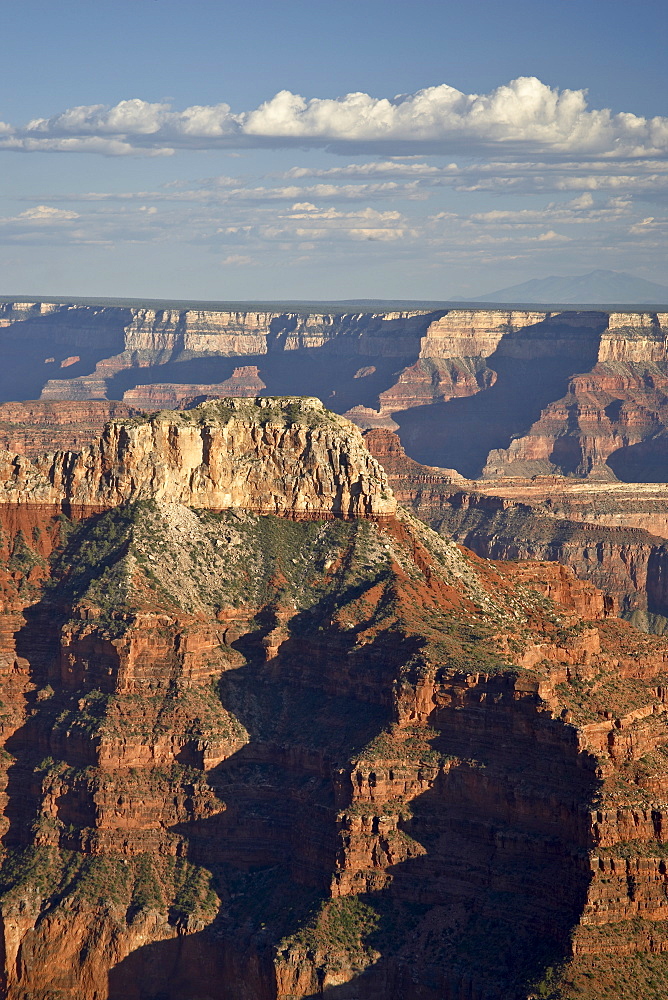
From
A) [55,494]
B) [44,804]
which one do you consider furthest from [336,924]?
[55,494]

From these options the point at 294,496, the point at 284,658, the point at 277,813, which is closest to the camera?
the point at 277,813

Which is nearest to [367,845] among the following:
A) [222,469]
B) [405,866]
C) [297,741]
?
[405,866]

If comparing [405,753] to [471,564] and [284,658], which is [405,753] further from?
[471,564]

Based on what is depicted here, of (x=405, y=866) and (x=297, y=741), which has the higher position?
(x=297, y=741)

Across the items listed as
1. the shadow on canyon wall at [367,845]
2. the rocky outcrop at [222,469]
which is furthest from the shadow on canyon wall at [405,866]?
the rocky outcrop at [222,469]

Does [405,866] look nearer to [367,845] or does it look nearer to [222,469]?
[367,845]

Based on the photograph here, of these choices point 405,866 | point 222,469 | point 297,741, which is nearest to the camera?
point 405,866

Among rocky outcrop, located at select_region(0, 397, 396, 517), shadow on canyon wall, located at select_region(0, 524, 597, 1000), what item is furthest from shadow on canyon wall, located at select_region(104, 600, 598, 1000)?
rocky outcrop, located at select_region(0, 397, 396, 517)

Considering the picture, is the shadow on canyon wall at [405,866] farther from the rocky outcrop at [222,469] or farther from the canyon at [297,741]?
the rocky outcrop at [222,469]
